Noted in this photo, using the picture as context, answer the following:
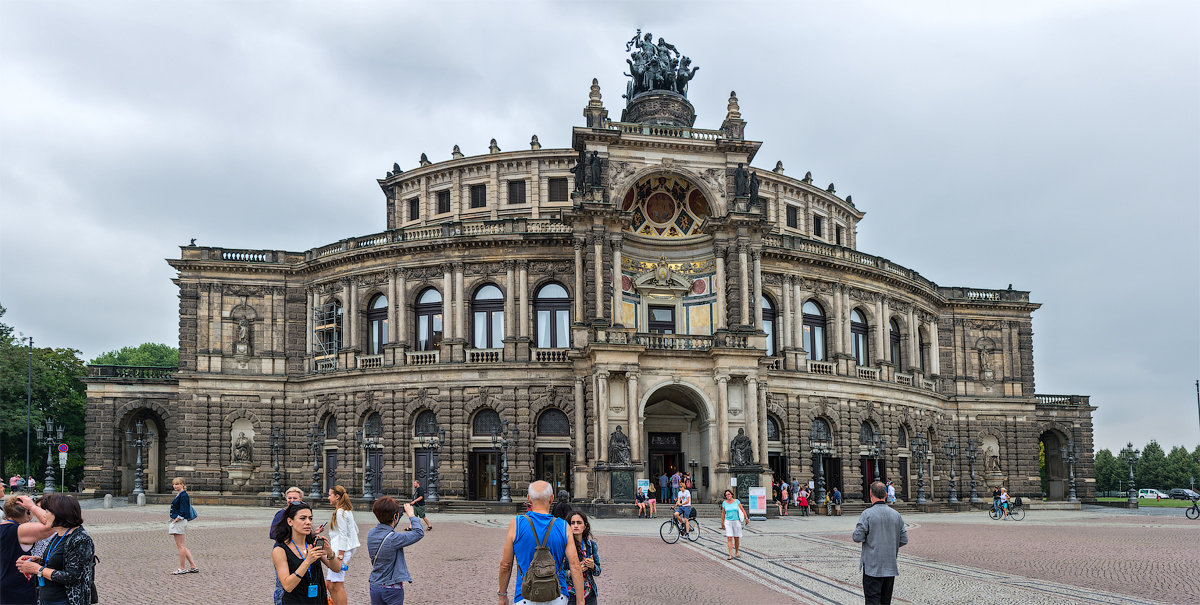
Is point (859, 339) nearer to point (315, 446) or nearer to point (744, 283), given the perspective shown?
point (744, 283)

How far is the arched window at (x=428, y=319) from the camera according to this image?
174ft

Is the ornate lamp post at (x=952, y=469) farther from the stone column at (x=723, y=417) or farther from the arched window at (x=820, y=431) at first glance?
the stone column at (x=723, y=417)

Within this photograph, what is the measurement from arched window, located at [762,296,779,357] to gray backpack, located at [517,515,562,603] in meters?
45.2

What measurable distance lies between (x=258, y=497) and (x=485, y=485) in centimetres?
1235

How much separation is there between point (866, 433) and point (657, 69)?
2382 centimetres

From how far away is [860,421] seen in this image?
55688 millimetres

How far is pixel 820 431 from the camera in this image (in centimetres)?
5459

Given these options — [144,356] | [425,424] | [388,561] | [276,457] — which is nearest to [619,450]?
[425,424]

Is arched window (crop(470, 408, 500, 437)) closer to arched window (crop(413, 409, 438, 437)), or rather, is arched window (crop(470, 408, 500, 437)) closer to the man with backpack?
arched window (crop(413, 409, 438, 437))

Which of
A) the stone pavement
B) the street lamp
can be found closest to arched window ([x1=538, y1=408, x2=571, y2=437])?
the street lamp

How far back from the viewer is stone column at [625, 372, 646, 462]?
147ft

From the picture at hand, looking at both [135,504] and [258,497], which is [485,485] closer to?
[258,497]

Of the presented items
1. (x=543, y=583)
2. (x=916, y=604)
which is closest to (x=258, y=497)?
(x=916, y=604)

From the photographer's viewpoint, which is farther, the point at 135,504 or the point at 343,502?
the point at 135,504
